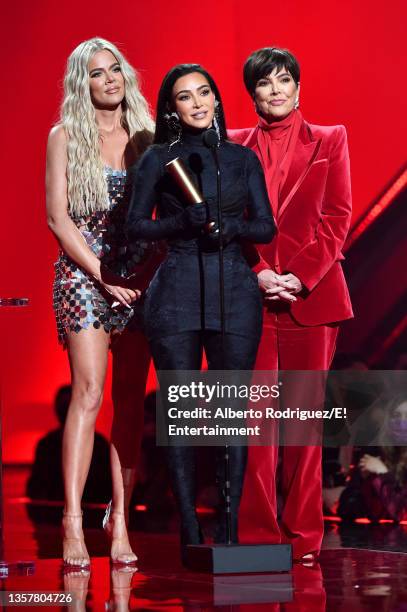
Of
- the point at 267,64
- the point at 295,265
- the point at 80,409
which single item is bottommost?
the point at 80,409

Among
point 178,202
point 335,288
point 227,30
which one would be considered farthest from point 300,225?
point 227,30

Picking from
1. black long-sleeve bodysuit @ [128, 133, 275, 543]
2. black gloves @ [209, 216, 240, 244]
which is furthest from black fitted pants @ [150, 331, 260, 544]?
black gloves @ [209, 216, 240, 244]

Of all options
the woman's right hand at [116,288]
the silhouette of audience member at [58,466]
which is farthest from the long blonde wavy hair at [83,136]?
the silhouette of audience member at [58,466]

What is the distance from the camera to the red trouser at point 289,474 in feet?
12.4

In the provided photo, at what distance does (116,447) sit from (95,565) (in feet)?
1.30

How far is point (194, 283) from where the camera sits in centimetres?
337

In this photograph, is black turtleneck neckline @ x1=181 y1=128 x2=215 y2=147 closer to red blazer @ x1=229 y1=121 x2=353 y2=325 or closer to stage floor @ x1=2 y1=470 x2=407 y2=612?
red blazer @ x1=229 y1=121 x2=353 y2=325

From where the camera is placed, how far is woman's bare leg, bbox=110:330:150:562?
3.82 meters

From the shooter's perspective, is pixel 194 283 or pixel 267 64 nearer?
pixel 194 283

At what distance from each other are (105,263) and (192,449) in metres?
0.70

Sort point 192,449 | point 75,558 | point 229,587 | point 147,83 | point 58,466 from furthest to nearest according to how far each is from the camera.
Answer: point 58,466
point 147,83
point 75,558
point 192,449
point 229,587

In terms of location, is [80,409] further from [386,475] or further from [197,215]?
[386,475]

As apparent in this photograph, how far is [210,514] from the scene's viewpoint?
5.37 m

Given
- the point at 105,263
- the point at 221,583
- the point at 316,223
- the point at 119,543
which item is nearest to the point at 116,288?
the point at 105,263
